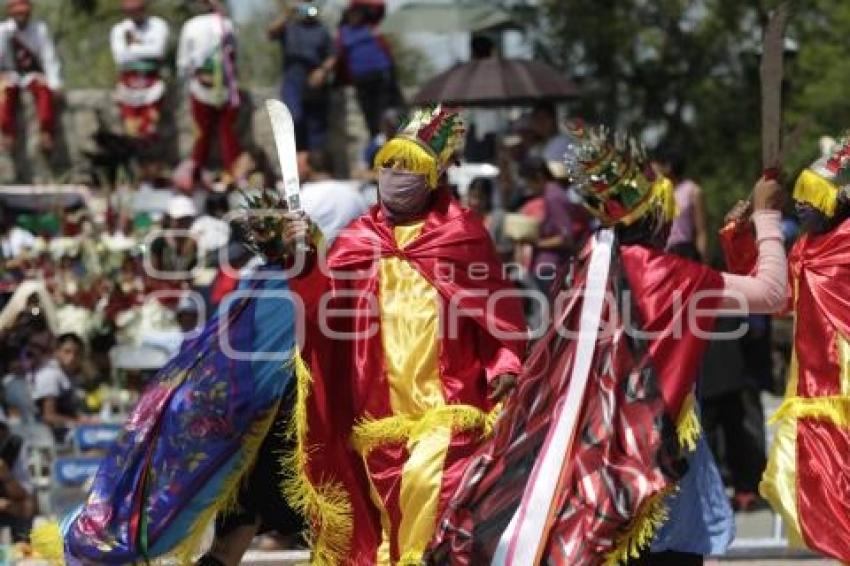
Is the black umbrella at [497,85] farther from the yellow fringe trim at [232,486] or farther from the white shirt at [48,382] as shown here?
the yellow fringe trim at [232,486]

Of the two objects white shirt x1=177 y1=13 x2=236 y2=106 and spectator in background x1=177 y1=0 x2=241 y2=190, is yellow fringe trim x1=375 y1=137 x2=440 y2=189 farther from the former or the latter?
white shirt x1=177 y1=13 x2=236 y2=106

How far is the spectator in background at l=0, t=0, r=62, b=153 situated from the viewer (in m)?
17.2

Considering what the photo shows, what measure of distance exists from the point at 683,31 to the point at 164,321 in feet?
28.9

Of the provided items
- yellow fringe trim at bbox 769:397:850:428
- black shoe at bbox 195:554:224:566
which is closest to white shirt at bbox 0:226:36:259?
black shoe at bbox 195:554:224:566

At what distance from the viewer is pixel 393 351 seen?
28.9ft

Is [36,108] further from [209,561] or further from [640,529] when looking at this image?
[640,529]

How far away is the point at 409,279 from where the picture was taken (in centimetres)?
886

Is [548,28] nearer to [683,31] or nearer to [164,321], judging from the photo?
[683,31]

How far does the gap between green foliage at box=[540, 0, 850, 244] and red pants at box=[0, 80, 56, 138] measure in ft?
18.3

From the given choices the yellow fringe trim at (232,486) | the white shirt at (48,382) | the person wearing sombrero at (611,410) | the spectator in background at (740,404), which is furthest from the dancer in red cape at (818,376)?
the white shirt at (48,382)

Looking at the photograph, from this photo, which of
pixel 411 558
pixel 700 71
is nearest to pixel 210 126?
pixel 700 71

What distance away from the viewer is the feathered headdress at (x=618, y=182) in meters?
8.17

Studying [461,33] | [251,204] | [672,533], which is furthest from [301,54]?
[672,533]

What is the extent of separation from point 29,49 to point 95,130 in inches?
34.7
